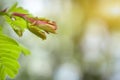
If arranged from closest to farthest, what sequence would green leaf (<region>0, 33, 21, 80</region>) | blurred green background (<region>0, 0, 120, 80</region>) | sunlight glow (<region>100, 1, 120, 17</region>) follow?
green leaf (<region>0, 33, 21, 80</region>), blurred green background (<region>0, 0, 120, 80</region>), sunlight glow (<region>100, 1, 120, 17</region>)

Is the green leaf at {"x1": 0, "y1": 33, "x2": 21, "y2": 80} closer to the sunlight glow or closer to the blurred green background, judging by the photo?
the blurred green background

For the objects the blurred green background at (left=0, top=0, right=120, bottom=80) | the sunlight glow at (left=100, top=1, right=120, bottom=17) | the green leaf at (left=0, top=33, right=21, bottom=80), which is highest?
the green leaf at (left=0, top=33, right=21, bottom=80)

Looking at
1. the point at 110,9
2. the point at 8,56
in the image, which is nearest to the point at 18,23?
the point at 8,56

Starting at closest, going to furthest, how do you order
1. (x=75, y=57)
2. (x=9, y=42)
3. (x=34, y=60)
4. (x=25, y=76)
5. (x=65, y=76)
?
1. (x=9, y=42)
2. (x=25, y=76)
3. (x=34, y=60)
4. (x=65, y=76)
5. (x=75, y=57)

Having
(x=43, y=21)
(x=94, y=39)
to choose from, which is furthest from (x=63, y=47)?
(x=43, y=21)

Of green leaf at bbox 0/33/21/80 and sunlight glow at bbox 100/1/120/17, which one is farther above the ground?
green leaf at bbox 0/33/21/80

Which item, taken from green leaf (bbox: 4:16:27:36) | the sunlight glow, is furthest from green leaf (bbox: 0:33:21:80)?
the sunlight glow

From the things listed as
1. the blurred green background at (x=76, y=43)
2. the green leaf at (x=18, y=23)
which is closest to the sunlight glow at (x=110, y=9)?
the blurred green background at (x=76, y=43)

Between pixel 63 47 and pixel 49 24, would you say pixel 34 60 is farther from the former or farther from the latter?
pixel 49 24
